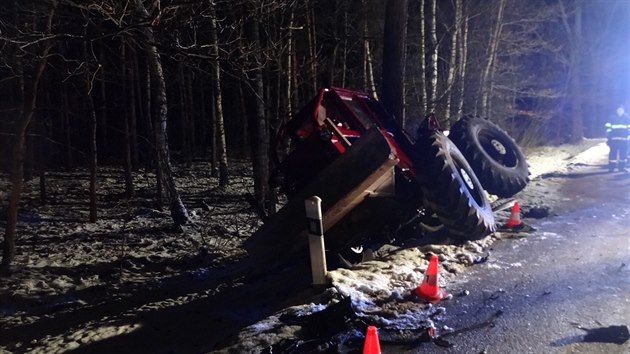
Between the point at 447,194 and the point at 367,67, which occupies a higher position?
the point at 367,67

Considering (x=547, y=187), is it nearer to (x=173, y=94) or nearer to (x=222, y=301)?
(x=222, y=301)

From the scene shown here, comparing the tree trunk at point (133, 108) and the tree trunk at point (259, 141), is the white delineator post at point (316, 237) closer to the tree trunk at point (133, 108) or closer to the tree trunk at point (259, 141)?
the tree trunk at point (259, 141)

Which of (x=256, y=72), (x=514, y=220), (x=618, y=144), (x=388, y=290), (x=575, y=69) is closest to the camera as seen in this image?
(x=388, y=290)

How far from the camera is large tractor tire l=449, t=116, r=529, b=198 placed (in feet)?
29.9

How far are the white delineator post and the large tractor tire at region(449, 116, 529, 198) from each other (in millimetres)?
4996

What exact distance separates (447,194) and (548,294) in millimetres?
1794

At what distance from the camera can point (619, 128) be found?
1380 centimetres

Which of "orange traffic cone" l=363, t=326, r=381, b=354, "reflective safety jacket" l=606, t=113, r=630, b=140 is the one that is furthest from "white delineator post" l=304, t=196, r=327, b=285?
"reflective safety jacket" l=606, t=113, r=630, b=140

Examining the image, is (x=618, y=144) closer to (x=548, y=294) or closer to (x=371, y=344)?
(x=548, y=294)

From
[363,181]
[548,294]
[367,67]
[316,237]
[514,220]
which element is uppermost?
[367,67]

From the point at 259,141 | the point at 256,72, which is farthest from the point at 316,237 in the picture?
the point at 256,72

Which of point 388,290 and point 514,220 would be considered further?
point 514,220

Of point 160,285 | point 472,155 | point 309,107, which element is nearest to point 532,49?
point 472,155

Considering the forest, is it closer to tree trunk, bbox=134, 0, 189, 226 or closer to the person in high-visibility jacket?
tree trunk, bbox=134, 0, 189, 226
